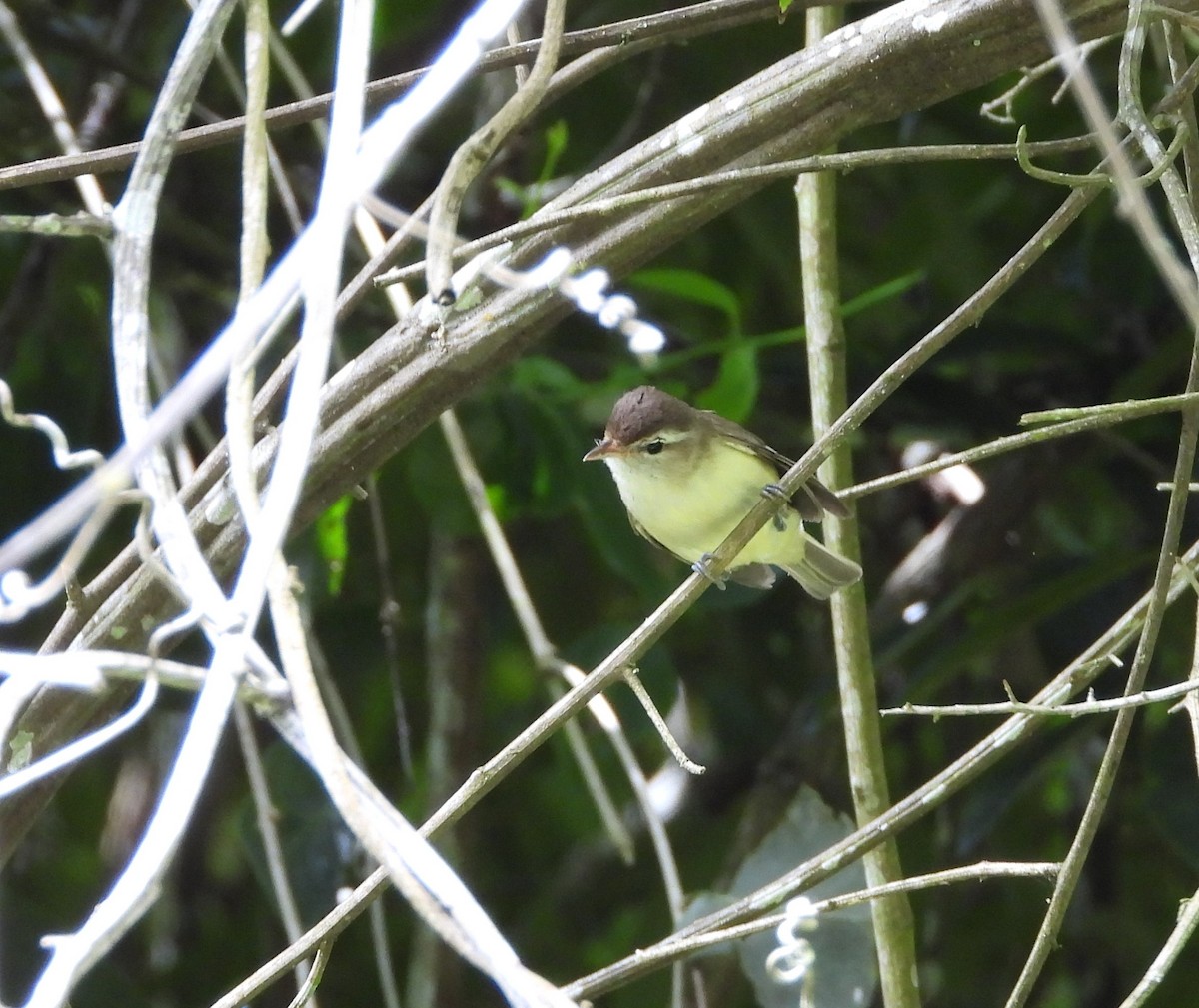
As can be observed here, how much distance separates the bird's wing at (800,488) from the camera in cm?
279

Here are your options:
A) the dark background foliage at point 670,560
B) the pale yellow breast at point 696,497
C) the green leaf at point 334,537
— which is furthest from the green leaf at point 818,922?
the green leaf at point 334,537

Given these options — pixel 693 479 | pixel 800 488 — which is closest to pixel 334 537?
pixel 693 479

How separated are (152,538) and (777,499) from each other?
1.00m

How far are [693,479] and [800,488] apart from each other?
782 millimetres

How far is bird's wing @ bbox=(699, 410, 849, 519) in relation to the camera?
279 centimetres

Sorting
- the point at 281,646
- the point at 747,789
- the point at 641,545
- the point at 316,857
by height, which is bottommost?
the point at 747,789

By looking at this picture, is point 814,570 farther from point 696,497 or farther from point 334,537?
point 334,537

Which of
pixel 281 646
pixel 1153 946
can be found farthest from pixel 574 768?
pixel 281 646

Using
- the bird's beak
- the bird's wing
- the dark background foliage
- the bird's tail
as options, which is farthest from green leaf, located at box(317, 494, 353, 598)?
the bird's tail

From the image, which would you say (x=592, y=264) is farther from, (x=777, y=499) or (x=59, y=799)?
(x=59, y=799)

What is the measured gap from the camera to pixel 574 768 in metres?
3.90

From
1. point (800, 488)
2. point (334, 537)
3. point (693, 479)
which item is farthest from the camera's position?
point (693, 479)

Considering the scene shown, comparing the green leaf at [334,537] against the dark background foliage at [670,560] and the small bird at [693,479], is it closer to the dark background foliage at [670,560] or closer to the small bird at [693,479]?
the dark background foliage at [670,560]

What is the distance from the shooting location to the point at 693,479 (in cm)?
356
